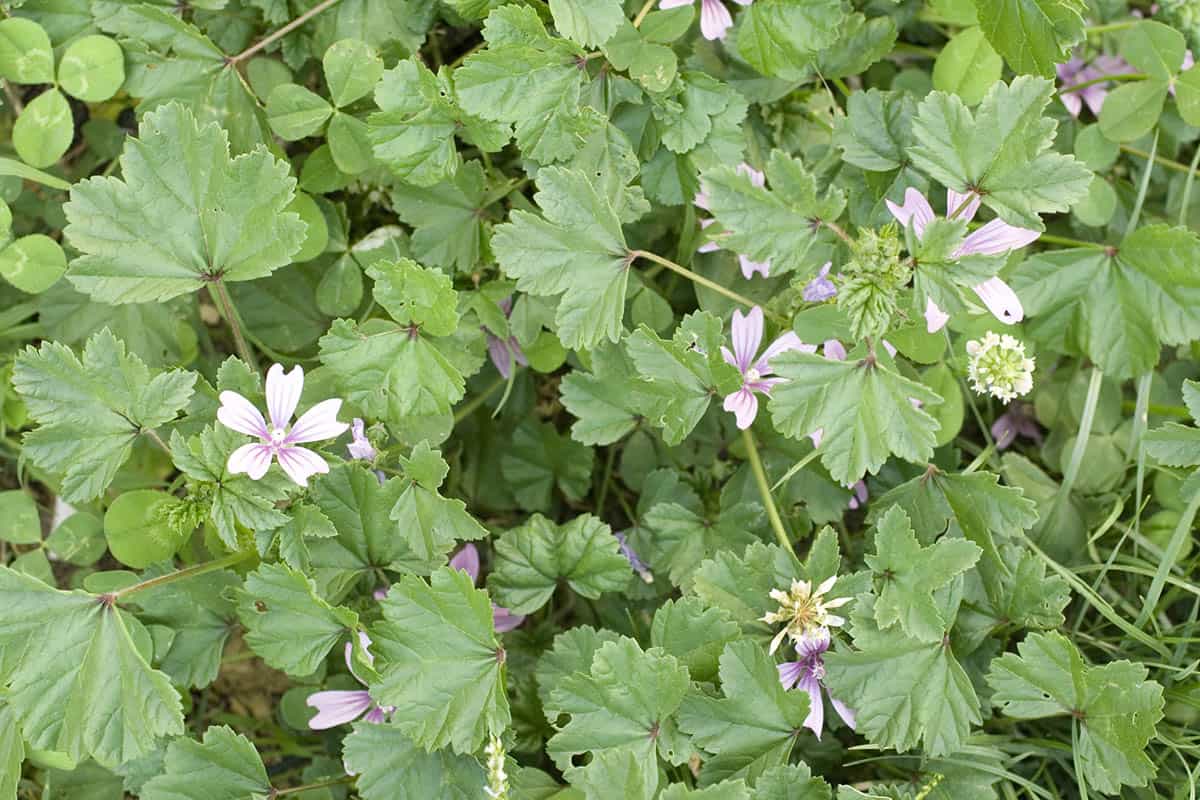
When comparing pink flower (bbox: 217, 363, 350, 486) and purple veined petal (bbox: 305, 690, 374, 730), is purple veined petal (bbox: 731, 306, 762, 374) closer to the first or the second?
pink flower (bbox: 217, 363, 350, 486)

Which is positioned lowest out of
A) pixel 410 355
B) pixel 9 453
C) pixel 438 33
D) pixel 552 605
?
pixel 552 605

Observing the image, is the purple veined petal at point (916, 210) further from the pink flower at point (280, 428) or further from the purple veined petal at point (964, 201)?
the pink flower at point (280, 428)

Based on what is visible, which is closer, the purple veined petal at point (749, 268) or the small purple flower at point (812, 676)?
the small purple flower at point (812, 676)

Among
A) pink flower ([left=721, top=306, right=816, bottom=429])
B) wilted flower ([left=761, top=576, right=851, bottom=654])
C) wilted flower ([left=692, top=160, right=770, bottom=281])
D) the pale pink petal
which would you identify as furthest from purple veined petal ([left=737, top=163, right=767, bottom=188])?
the pale pink petal

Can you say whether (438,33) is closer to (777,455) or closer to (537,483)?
(537,483)

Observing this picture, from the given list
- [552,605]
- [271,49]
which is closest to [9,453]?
[271,49]

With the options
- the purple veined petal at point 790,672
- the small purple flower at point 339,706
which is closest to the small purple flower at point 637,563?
the purple veined petal at point 790,672
